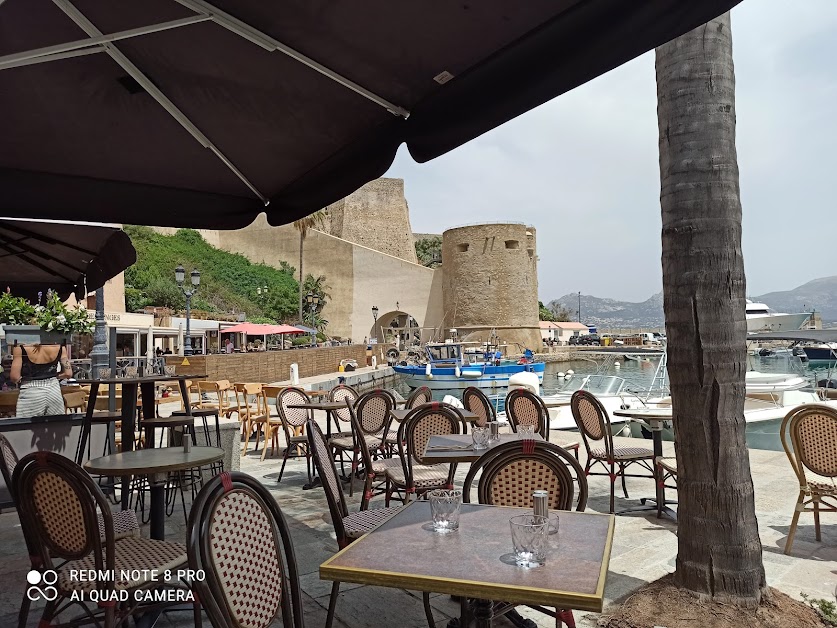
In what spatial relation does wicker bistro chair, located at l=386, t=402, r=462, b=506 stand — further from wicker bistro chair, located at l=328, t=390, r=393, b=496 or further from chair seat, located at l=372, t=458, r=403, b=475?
wicker bistro chair, located at l=328, t=390, r=393, b=496

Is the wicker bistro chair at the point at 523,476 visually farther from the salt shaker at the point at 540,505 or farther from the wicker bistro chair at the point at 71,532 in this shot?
the wicker bistro chair at the point at 71,532

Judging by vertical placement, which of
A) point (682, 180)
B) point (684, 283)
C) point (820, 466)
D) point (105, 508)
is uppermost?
point (682, 180)

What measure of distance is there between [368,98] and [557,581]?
1.70m

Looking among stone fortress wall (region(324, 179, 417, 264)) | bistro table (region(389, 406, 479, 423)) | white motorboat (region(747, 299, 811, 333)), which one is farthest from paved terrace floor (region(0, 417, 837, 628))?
stone fortress wall (region(324, 179, 417, 264))

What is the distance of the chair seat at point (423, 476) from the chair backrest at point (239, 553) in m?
1.86

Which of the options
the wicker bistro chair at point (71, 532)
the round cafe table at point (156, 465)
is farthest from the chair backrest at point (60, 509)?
the round cafe table at point (156, 465)

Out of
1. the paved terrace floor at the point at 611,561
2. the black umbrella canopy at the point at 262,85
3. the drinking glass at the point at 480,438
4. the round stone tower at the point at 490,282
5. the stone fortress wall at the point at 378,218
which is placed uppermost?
the stone fortress wall at the point at 378,218

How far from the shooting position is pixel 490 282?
34.8 meters

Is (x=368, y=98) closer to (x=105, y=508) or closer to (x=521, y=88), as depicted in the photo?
(x=521, y=88)

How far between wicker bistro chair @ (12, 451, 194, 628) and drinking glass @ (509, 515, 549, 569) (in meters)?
1.17

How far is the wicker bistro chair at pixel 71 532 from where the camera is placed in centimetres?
186

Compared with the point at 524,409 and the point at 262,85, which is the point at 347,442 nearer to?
the point at 524,409

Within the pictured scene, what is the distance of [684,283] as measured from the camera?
254cm

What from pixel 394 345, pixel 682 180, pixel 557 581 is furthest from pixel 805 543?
pixel 394 345
